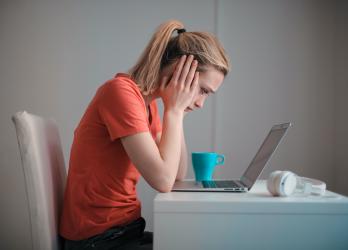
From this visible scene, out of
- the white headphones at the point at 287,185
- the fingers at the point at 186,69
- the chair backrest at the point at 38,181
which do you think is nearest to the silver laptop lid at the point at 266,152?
the white headphones at the point at 287,185

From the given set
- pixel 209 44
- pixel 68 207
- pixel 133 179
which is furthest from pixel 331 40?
pixel 68 207

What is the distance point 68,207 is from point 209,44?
61cm

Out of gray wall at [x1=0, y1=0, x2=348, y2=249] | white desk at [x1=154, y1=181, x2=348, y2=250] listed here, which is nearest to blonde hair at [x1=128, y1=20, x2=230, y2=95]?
white desk at [x1=154, y1=181, x2=348, y2=250]

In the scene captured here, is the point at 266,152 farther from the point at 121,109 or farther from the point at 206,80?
the point at 121,109

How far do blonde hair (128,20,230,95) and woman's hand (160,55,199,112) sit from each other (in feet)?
0.09

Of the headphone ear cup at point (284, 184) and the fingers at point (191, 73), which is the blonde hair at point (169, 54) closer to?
the fingers at point (191, 73)

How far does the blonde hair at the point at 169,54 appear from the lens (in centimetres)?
101

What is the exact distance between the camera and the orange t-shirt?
2.91ft

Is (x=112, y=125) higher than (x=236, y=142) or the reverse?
higher

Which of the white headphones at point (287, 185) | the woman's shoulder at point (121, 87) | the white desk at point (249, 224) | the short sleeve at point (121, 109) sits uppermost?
the woman's shoulder at point (121, 87)

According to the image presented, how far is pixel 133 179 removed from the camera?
979 millimetres

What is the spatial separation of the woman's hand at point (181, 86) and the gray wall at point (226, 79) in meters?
0.89

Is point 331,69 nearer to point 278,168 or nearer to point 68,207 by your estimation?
point 278,168

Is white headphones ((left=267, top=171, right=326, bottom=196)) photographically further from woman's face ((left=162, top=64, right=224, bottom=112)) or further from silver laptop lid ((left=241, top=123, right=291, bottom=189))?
woman's face ((left=162, top=64, right=224, bottom=112))
